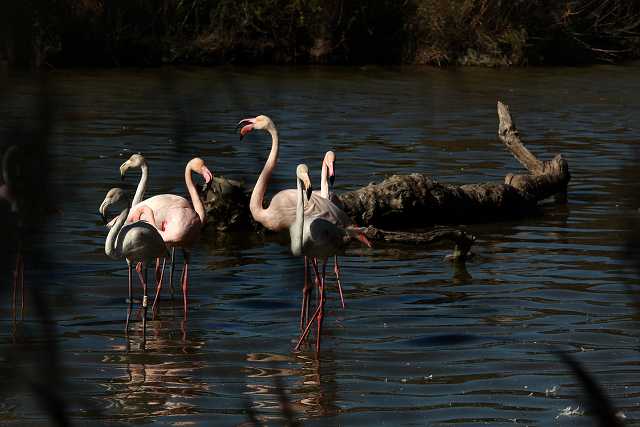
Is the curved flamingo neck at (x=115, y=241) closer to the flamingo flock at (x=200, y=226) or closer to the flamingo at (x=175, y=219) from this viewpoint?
the flamingo flock at (x=200, y=226)

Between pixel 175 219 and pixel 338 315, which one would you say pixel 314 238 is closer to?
pixel 338 315

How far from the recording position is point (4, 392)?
1248 mm

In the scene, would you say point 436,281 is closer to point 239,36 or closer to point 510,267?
point 510,267

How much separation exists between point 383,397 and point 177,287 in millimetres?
3136

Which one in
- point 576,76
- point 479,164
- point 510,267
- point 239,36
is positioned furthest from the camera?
point 576,76

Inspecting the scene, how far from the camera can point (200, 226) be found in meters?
8.08

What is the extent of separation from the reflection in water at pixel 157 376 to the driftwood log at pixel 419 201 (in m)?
2.63

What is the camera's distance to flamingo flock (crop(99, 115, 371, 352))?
7.11 metres

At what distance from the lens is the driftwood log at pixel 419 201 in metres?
10.3

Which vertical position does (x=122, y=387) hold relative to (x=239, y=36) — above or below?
below

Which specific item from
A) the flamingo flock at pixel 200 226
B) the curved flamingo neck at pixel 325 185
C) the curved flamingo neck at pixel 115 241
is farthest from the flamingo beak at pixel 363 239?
the curved flamingo neck at pixel 325 185

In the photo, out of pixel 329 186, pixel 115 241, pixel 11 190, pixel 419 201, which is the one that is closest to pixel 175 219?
pixel 115 241

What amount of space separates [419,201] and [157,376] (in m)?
4.89

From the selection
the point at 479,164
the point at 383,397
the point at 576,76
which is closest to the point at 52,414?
the point at 383,397
